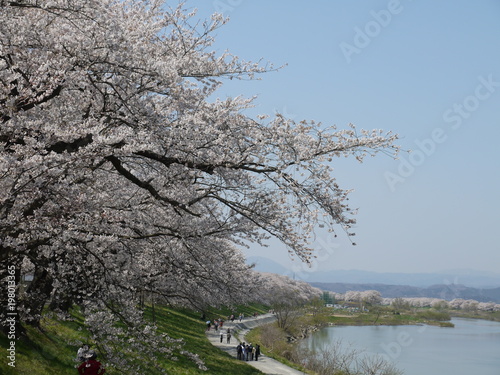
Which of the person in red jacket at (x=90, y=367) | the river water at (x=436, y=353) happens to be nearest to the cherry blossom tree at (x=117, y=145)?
the person in red jacket at (x=90, y=367)

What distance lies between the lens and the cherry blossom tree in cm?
602

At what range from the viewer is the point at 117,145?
7465 millimetres

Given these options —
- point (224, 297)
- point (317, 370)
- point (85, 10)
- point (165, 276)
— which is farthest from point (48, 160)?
point (317, 370)

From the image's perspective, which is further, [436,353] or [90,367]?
[436,353]

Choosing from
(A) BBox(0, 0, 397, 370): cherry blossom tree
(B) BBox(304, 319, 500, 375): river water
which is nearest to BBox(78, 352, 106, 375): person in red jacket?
(A) BBox(0, 0, 397, 370): cherry blossom tree

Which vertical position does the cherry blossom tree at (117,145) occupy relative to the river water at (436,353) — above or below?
above

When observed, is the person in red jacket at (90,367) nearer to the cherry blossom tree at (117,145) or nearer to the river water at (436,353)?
the cherry blossom tree at (117,145)

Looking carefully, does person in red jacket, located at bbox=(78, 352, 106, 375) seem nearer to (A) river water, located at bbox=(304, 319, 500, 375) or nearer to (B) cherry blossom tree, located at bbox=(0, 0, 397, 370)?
(B) cherry blossom tree, located at bbox=(0, 0, 397, 370)

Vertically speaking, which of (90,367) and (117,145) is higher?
(117,145)

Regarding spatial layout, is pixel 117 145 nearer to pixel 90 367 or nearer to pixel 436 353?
pixel 90 367

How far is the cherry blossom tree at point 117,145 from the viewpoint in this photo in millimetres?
6016

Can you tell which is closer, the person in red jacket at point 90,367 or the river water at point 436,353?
the person in red jacket at point 90,367

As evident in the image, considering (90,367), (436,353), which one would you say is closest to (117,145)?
(90,367)

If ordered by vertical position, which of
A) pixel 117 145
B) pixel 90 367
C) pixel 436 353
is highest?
pixel 117 145
